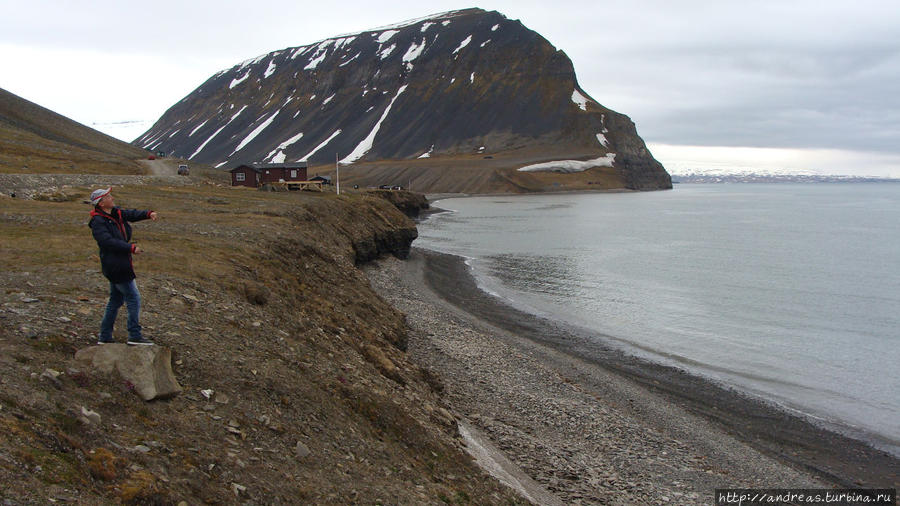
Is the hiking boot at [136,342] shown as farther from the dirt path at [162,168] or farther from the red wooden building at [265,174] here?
the dirt path at [162,168]

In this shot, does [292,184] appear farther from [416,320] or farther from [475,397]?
[475,397]

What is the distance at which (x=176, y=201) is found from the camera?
35969 millimetres

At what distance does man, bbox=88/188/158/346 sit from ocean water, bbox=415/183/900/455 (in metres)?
21.7

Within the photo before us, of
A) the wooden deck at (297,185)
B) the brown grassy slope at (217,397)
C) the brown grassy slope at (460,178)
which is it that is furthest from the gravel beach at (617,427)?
the brown grassy slope at (460,178)

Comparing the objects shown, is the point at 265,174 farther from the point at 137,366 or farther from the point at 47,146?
the point at 137,366

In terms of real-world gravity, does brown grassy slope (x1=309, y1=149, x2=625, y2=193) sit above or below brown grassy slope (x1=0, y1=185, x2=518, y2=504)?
above

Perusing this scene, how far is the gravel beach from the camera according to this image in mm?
15016

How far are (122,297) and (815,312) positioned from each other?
130 ft

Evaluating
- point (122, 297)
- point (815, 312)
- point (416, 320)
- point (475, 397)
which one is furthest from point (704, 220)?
point (122, 297)

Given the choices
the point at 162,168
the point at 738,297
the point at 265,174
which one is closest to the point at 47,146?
the point at 162,168

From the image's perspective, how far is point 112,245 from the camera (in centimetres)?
967

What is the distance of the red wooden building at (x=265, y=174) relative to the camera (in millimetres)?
70688

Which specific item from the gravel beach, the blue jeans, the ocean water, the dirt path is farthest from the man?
the dirt path

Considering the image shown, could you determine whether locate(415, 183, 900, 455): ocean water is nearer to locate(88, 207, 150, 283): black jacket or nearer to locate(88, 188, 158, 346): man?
locate(88, 188, 158, 346): man
